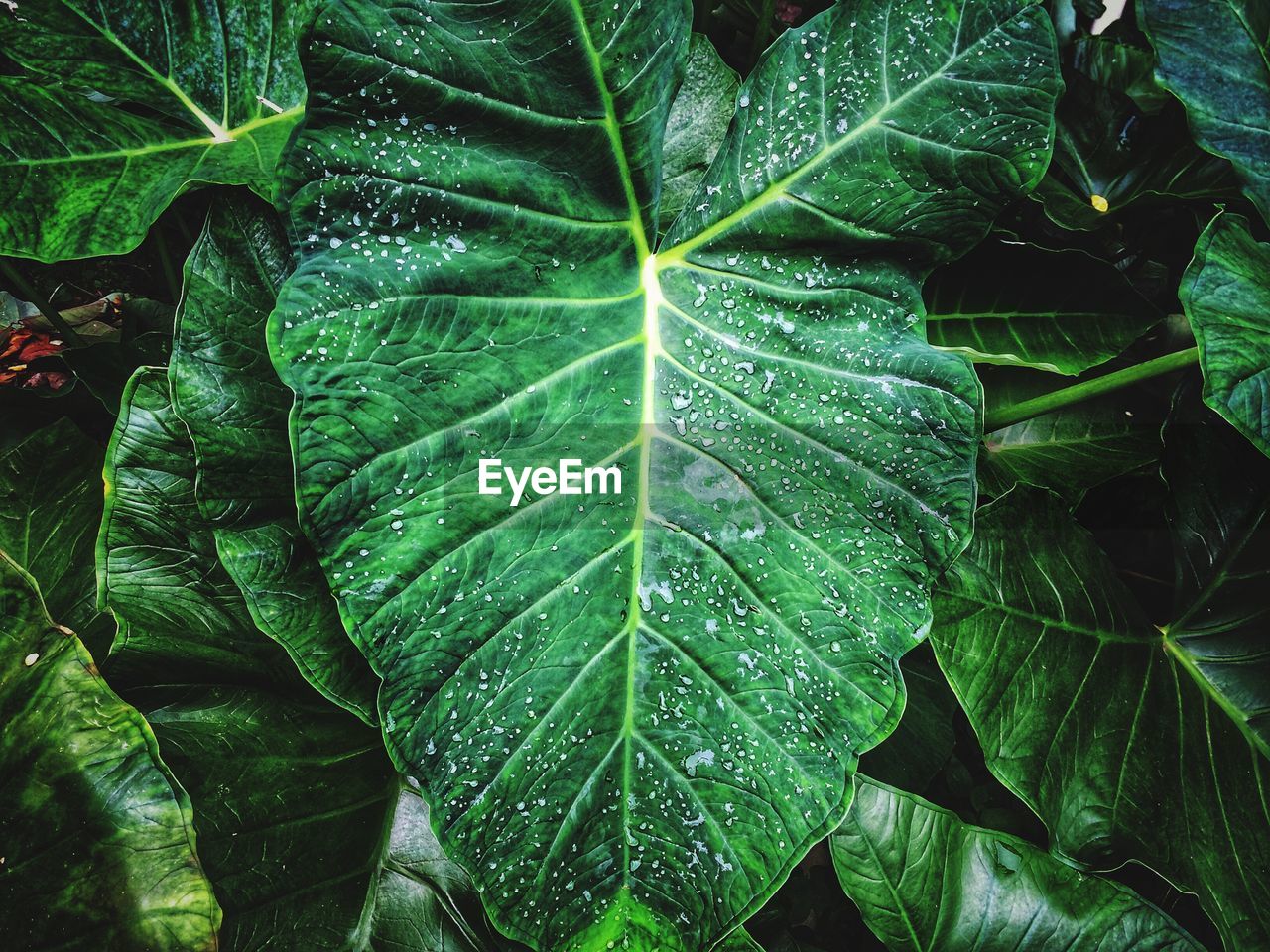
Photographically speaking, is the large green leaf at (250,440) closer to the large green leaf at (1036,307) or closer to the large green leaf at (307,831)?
the large green leaf at (307,831)

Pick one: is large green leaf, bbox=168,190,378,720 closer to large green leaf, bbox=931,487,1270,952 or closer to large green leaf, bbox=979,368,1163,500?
large green leaf, bbox=931,487,1270,952

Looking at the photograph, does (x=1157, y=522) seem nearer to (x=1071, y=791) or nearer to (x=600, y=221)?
(x=1071, y=791)

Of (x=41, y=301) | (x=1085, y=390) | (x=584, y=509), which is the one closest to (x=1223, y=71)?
(x=1085, y=390)

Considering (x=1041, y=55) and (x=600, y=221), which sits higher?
(x=1041, y=55)

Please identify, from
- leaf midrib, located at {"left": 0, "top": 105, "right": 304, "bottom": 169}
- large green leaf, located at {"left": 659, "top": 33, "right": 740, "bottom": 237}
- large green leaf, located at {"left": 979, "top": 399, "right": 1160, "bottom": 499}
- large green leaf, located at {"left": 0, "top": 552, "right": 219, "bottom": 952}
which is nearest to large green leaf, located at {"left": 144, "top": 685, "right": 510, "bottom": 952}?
large green leaf, located at {"left": 0, "top": 552, "right": 219, "bottom": 952}

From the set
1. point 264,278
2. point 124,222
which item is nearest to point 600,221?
point 264,278
